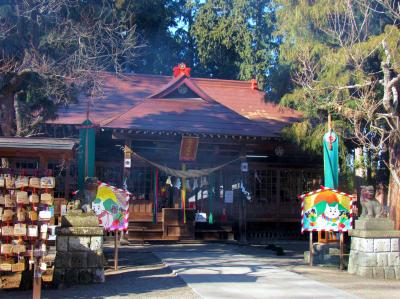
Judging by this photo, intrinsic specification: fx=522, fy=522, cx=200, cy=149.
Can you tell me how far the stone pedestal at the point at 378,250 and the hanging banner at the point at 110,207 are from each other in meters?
5.00

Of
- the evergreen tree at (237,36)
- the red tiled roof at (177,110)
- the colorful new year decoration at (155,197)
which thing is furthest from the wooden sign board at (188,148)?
the evergreen tree at (237,36)

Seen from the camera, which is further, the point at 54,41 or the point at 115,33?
the point at 115,33

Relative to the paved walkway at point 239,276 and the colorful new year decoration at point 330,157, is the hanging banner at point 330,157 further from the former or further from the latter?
the paved walkway at point 239,276

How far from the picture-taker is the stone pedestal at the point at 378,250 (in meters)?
10.6

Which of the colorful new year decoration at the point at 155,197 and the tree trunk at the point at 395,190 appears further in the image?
the colorful new year decoration at the point at 155,197

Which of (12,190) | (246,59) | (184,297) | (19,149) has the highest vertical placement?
(246,59)

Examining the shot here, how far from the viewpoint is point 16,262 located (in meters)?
8.34

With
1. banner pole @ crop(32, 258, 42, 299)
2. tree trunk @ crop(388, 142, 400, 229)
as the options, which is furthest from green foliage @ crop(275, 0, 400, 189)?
banner pole @ crop(32, 258, 42, 299)

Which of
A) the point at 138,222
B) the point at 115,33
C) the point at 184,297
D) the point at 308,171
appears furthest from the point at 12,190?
the point at 308,171

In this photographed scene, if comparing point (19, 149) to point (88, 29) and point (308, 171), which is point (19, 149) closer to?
point (88, 29)

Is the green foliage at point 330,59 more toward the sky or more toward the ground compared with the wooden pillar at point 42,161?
more toward the sky

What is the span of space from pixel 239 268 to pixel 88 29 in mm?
6963

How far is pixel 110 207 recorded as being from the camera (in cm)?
1109

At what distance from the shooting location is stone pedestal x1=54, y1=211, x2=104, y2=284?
9180 mm
